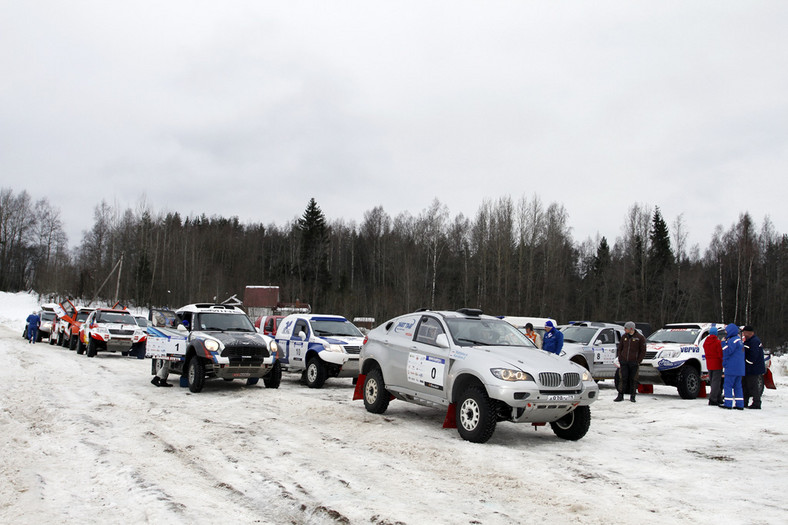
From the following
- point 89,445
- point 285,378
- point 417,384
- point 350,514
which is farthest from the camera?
point 285,378

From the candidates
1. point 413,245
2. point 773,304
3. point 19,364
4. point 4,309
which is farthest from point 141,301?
point 773,304

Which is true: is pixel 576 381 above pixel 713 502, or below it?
above

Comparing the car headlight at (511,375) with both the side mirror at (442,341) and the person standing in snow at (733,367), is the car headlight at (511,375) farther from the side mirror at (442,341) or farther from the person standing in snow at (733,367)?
the person standing in snow at (733,367)

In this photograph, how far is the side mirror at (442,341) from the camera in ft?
30.9

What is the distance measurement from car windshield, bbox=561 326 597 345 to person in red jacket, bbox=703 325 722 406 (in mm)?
4231

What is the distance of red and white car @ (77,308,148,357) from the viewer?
2334 cm

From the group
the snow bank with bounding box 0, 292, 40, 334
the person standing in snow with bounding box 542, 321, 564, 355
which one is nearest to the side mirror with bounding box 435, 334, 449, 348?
the person standing in snow with bounding box 542, 321, 564, 355

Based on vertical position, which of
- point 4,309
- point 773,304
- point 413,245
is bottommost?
point 4,309

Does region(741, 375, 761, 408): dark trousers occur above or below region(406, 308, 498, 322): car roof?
below

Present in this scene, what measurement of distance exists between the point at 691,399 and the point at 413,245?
5635 cm

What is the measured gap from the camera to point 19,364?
18250 millimetres

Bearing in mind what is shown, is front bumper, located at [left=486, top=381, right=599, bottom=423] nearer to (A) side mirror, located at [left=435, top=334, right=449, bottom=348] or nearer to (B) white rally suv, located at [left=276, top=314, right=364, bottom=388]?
(A) side mirror, located at [left=435, top=334, right=449, bottom=348]

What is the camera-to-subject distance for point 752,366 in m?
13.2

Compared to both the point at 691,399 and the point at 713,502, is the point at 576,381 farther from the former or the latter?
the point at 691,399
